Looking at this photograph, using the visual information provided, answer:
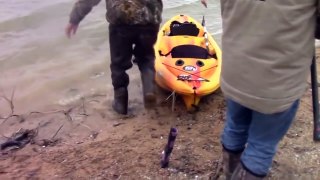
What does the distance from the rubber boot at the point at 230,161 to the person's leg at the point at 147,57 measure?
1516 millimetres

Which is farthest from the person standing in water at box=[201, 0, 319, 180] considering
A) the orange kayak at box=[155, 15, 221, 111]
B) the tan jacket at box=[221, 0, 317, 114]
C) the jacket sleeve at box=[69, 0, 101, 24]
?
the jacket sleeve at box=[69, 0, 101, 24]

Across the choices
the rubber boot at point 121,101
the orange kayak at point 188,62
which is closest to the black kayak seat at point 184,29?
the orange kayak at point 188,62

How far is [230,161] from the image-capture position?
2916 mm

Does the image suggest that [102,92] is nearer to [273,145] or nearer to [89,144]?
[89,144]

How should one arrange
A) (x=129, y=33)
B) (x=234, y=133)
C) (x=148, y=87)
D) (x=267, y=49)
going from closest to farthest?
(x=267, y=49), (x=234, y=133), (x=129, y=33), (x=148, y=87)

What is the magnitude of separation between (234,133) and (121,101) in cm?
202

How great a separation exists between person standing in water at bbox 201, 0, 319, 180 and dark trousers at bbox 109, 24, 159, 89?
1.74m

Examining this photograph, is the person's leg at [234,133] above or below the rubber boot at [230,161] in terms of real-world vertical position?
above

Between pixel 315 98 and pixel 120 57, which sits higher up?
pixel 315 98

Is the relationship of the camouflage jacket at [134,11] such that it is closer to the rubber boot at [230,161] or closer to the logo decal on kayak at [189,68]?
the logo decal on kayak at [189,68]

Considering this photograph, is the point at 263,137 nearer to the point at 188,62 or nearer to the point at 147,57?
the point at 147,57

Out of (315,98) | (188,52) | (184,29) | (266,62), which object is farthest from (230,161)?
(184,29)

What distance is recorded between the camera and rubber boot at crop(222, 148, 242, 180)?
2.89 metres

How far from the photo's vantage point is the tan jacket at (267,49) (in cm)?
210
